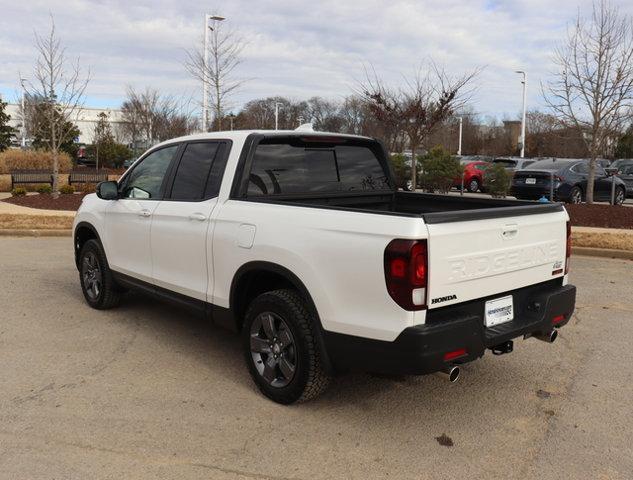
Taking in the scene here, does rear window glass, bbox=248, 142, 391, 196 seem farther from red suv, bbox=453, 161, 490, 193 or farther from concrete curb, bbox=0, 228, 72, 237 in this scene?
red suv, bbox=453, 161, 490, 193

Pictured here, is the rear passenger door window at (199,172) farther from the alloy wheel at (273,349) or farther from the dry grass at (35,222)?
the dry grass at (35,222)

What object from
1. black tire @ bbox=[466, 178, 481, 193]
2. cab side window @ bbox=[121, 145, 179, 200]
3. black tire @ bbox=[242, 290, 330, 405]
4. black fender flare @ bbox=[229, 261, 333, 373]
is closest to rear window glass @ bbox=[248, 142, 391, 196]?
black fender flare @ bbox=[229, 261, 333, 373]

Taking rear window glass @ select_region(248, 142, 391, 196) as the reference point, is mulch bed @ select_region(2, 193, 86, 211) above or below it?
below

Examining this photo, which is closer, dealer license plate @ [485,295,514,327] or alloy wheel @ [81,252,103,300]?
dealer license plate @ [485,295,514,327]

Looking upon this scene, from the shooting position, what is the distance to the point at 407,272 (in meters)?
3.11

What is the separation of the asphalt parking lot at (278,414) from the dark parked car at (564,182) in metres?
13.5

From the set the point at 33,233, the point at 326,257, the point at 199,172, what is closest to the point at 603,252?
the point at 199,172

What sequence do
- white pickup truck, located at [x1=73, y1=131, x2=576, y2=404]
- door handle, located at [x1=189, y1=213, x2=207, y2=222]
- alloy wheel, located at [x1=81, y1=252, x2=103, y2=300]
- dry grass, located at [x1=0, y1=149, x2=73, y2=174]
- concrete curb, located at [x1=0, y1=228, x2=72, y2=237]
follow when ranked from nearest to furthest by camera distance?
white pickup truck, located at [x1=73, y1=131, x2=576, y2=404] < door handle, located at [x1=189, y1=213, x2=207, y2=222] < alloy wheel, located at [x1=81, y1=252, x2=103, y2=300] < concrete curb, located at [x1=0, y1=228, x2=72, y2=237] < dry grass, located at [x1=0, y1=149, x2=73, y2=174]

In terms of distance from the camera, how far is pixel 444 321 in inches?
129

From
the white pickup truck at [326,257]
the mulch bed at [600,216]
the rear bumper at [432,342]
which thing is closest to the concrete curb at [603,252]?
the mulch bed at [600,216]

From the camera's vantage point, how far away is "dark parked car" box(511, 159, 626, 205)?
59.7ft

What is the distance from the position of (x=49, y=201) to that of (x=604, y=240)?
45.3ft

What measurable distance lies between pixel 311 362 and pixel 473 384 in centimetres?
146

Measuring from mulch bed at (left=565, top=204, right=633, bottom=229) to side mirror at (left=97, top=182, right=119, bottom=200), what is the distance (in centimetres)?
1059
